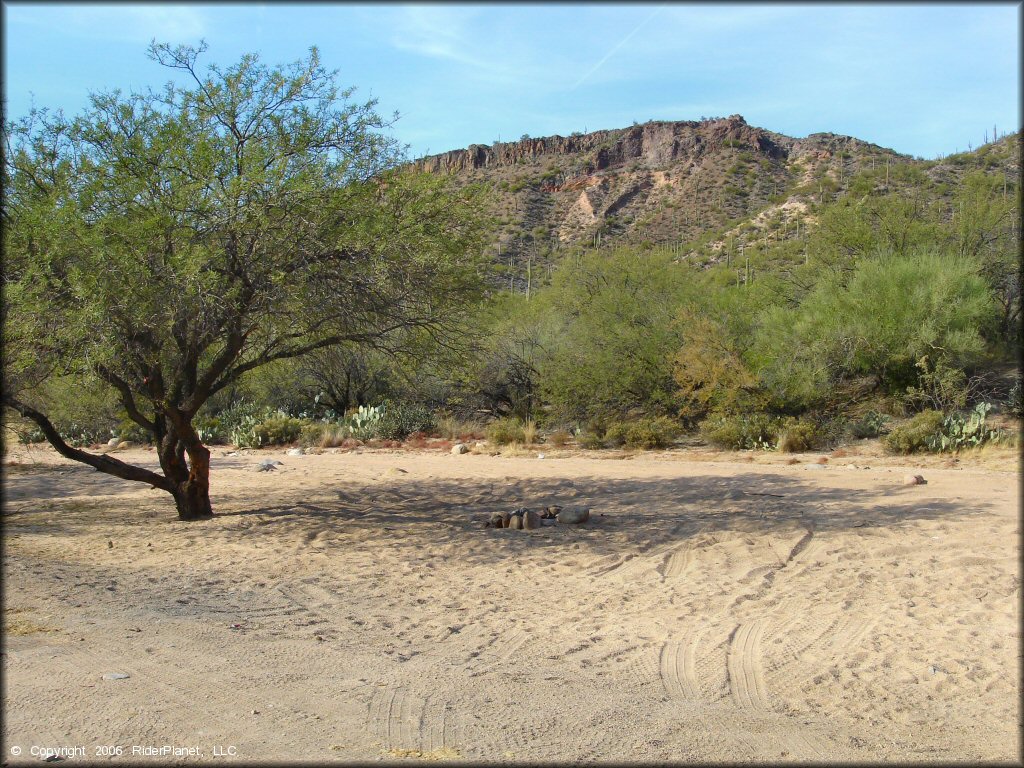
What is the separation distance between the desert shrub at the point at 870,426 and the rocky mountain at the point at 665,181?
25438mm

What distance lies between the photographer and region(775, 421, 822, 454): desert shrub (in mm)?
20703

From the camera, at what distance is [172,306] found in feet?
32.5

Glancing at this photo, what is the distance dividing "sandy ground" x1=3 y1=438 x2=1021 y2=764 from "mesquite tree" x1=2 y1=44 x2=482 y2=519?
2596mm

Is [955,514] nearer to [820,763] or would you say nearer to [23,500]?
[820,763]

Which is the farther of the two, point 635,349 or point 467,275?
point 635,349

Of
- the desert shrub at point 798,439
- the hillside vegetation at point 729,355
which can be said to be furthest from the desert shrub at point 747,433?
the desert shrub at point 798,439

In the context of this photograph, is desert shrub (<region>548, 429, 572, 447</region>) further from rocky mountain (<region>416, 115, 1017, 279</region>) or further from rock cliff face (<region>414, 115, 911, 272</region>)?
rock cliff face (<region>414, 115, 911, 272</region>)

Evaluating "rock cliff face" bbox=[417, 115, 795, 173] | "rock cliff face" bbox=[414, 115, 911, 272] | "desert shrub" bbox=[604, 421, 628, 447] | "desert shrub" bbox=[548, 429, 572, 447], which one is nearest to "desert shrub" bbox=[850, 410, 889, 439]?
"desert shrub" bbox=[604, 421, 628, 447]

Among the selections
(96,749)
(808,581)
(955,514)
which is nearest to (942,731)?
(808,581)

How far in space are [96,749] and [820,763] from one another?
12.4 ft

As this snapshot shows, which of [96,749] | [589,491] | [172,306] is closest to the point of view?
[96,749]

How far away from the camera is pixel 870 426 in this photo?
69.4ft

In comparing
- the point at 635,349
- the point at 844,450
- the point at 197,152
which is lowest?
the point at 844,450

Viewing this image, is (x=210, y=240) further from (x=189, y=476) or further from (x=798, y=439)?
(x=798, y=439)
